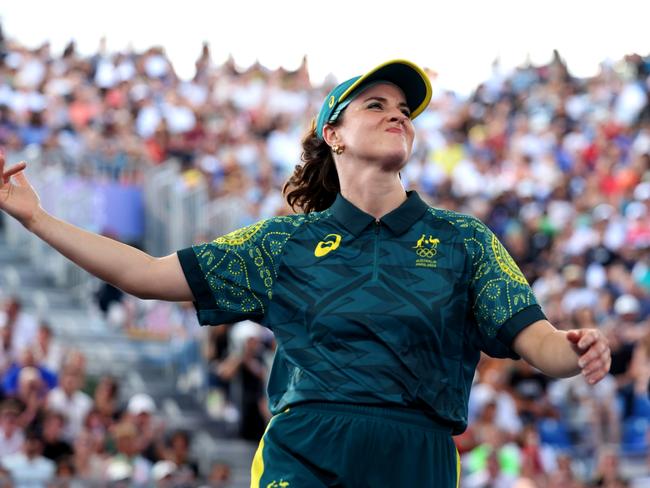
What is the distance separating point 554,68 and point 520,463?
13.2 meters

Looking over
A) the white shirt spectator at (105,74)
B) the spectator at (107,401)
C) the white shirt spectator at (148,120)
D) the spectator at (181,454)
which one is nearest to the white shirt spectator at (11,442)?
the spectator at (107,401)

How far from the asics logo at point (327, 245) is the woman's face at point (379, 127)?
0.86 feet

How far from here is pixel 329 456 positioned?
393 cm

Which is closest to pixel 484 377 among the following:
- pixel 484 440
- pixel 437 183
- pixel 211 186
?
pixel 484 440

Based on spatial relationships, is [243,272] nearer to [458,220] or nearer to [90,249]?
[90,249]

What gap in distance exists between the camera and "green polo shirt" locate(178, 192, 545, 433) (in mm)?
3926

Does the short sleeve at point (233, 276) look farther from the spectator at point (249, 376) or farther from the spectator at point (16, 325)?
the spectator at point (249, 376)

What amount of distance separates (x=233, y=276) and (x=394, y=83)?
0.77 meters

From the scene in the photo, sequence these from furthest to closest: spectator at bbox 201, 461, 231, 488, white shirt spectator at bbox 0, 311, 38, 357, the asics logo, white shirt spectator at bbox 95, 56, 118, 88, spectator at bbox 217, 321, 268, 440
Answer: white shirt spectator at bbox 95, 56, 118, 88 < spectator at bbox 217, 321, 268, 440 < white shirt spectator at bbox 0, 311, 38, 357 < spectator at bbox 201, 461, 231, 488 < the asics logo

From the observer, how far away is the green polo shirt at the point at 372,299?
3926mm

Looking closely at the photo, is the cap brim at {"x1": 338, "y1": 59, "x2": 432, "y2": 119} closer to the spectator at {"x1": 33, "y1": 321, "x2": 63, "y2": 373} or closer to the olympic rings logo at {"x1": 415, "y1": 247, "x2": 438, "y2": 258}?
the olympic rings logo at {"x1": 415, "y1": 247, "x2": 438, "y2": 258}

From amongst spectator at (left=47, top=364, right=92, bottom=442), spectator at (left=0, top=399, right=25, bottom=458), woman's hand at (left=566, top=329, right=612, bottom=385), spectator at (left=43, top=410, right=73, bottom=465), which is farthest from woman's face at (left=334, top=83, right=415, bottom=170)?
spectator at (left=47, top=364, right=92, bottom=442)

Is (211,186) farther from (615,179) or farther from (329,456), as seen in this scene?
(329,456)

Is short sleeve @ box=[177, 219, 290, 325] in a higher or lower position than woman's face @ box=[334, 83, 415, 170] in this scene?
lower
